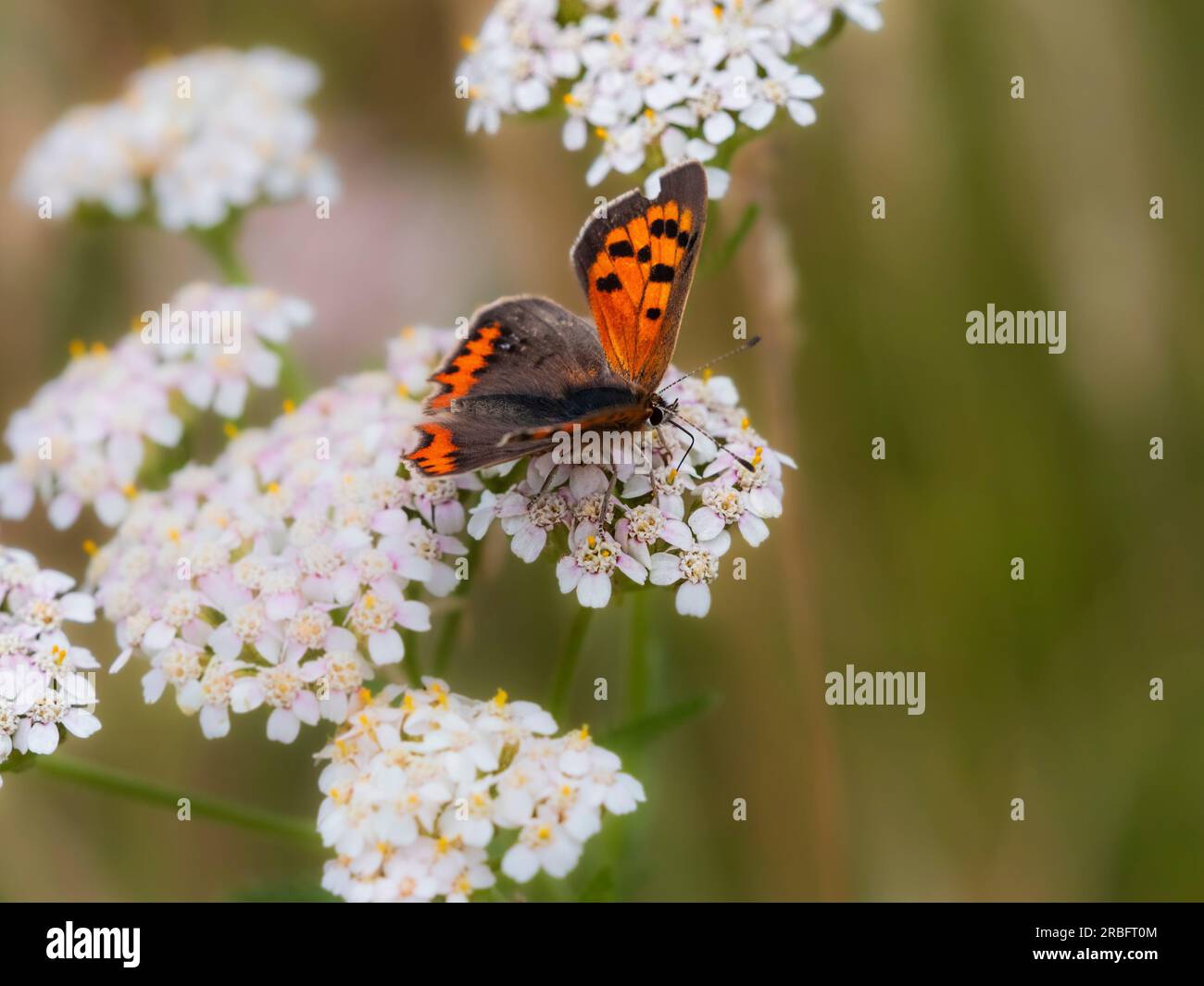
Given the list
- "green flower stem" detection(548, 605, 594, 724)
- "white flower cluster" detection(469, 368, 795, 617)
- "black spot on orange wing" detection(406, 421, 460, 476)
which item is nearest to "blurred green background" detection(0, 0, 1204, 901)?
"green flower stem" detection(548, 605, 594, 724)

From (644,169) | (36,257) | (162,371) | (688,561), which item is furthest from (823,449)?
(36,257)

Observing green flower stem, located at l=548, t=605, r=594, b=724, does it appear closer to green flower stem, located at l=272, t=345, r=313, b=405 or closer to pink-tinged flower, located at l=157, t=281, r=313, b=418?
pink-tinged flower, located at l=157, t=281, r=313, b=418

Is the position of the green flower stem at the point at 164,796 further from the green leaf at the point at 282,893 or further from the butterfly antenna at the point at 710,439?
the butterfly antenna at the point at 710,439

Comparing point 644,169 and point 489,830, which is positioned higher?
point 644,169

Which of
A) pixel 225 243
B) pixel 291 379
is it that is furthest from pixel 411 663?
pixel 225 243

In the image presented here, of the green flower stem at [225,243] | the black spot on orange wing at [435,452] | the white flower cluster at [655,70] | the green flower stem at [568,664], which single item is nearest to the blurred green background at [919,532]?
the white flower cluster at [655,70]

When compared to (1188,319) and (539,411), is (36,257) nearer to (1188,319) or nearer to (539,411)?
(539,411)
